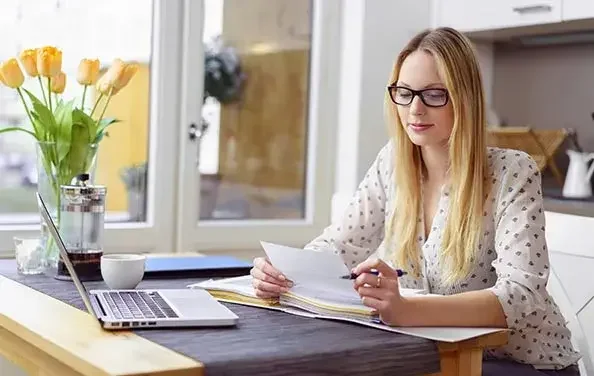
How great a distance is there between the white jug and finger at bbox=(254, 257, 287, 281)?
1673mm

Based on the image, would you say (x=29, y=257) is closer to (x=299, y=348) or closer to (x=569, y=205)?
(x=299, y=348)

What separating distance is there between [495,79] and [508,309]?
7.20ft

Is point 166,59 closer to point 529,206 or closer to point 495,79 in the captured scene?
point 495,79

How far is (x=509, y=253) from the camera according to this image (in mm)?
1793

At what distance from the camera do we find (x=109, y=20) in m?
3.23

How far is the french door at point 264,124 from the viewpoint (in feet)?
11.1

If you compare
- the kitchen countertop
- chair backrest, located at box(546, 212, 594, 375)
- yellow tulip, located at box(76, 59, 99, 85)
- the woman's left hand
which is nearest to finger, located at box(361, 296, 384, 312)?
the woman's left hand

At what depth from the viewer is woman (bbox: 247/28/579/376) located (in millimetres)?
1756

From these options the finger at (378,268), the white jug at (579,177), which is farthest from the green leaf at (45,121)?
the white jug at (579,177)

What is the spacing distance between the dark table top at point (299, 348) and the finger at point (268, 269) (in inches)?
4.9

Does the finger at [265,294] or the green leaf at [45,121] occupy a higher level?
the green leaf at [45,121]

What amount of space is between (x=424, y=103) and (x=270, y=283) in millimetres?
505

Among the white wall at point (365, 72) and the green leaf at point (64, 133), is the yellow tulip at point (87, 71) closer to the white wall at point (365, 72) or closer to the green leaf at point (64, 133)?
the green leaf at point (64, 133)

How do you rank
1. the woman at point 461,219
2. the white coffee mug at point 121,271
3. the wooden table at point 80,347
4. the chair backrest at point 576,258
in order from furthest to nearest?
the chair backrest at point 576,258 < the white coffee mug at point 121,271 < the woman at point 461,219 < the wooden table at point 80,347
